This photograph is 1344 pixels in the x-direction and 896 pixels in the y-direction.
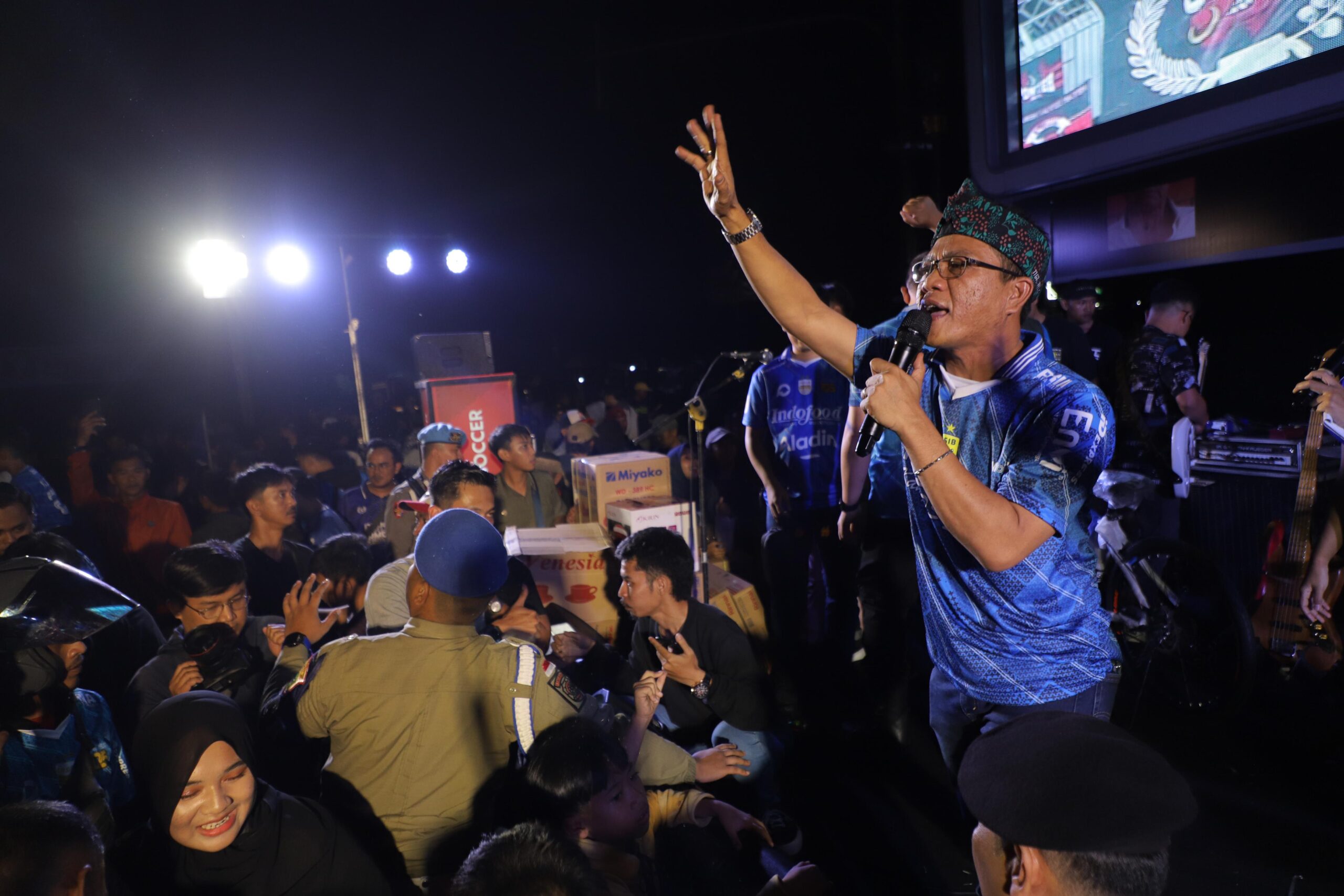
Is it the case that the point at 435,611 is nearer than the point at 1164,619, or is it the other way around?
the point at 435,611

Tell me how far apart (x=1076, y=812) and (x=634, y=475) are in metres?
4.09

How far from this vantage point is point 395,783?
2199 millimetres

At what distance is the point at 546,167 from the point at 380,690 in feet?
41.6

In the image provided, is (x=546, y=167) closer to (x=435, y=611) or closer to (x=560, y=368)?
(x=560, y=368)

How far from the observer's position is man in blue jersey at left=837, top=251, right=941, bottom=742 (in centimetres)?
353

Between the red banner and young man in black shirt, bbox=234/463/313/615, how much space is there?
6.34 feet

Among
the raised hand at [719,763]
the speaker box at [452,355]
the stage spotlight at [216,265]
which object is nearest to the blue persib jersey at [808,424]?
the raised hand at [719,763]

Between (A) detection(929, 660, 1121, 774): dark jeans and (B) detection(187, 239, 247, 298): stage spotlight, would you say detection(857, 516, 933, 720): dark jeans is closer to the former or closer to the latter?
(A) detection(929, 660, 1121, 774): dark jeans

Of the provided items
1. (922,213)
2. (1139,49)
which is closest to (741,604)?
(922,213)

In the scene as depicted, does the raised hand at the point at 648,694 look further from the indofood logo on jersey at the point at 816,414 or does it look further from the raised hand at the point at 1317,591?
the raised hand at the point at 1317,591

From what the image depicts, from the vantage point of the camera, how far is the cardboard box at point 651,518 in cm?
444

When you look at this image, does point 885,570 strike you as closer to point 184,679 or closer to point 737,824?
point 737,824

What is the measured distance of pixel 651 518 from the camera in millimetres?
4457

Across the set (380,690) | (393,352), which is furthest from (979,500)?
(393,352)
